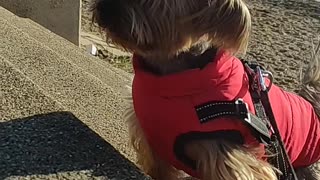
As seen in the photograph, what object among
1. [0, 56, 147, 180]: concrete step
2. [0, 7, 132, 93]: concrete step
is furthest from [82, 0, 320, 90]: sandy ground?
[0, 56, 147, 180]: concrete step

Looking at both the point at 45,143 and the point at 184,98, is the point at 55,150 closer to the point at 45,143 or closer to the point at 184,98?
the point at 45,143

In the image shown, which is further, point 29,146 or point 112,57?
point 112,57

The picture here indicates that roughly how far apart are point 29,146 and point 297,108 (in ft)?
4.25

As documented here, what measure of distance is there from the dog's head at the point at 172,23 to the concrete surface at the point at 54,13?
3165mm

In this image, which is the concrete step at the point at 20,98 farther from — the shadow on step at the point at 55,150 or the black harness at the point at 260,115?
the black harness at the point at 260,115

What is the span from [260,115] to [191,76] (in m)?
0.37

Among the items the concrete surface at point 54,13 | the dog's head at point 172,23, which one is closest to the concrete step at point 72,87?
the dog's head at point 172,23

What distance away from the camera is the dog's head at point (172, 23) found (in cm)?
294

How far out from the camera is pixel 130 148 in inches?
A: 146

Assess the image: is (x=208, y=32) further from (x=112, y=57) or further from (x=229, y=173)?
(x=112, y=57)

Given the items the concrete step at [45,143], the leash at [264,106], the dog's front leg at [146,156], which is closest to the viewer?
the concrete step at [45,143]

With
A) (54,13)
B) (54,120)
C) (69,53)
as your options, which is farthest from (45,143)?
(54,13)

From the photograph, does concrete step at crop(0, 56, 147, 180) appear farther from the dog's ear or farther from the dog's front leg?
the dog's ear

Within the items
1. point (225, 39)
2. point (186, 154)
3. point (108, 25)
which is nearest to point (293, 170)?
point (186, 154)
